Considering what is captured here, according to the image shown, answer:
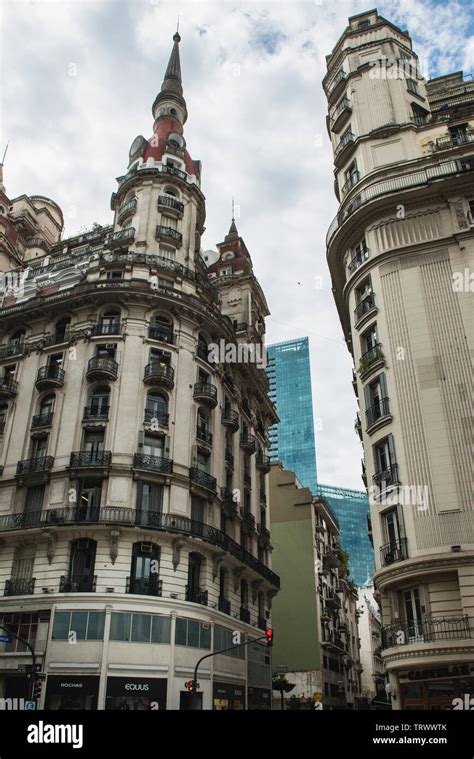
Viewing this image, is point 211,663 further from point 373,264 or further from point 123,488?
point 373,264

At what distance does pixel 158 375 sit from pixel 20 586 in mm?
15461

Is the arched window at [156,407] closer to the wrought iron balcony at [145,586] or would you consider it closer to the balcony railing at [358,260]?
the wrought iron balcony at [145,586]

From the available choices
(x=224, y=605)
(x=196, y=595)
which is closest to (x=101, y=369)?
(x=196, y=595)

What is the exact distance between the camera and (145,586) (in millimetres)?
35125

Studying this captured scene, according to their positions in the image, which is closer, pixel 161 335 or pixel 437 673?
pixel 437 673

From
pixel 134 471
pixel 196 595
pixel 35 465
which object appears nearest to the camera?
pixel 134 471

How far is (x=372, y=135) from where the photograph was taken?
4038cm

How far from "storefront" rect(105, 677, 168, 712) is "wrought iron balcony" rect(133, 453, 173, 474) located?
Result: 11.7 m

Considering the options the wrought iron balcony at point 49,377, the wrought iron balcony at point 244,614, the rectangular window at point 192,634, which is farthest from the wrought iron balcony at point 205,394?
the wrought iron balcony at point 244,614

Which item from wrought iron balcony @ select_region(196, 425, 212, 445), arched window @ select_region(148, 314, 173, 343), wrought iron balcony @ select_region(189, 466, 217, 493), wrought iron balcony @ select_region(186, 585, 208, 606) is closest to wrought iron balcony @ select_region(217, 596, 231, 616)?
wrought iron balcony @ select_region(186, 585, 208, 606)

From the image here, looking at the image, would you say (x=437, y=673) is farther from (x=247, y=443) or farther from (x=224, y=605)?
(x=247, y=443)

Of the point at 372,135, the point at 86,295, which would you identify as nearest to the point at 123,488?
the point at 86,295

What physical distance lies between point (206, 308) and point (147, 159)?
51.9ft

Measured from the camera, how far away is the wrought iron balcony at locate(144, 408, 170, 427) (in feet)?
131
